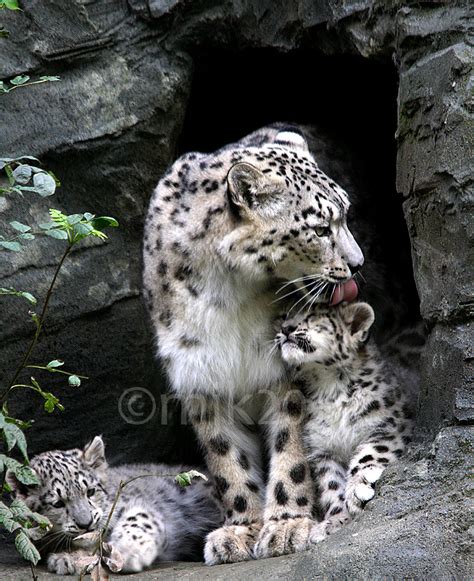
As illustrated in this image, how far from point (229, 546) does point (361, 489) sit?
79 centimetres

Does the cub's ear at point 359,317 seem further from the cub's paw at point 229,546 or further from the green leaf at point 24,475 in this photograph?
the green leaf at point 24,475

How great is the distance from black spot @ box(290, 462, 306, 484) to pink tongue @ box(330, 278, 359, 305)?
0.86 meters

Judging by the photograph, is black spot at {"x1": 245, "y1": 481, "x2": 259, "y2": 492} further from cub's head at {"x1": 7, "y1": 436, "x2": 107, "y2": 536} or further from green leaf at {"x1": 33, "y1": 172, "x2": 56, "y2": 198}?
green leaf at {"x1": 33, "y1": 172, "x2": 56, "y2": 198}

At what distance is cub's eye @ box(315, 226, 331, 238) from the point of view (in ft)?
16.7

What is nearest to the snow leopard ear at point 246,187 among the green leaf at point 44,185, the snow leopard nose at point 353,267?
the snow leopard nose at point 353,267

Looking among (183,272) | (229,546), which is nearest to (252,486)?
(229,546)

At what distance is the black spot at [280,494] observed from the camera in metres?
5.17

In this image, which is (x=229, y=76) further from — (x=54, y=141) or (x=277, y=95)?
(x=54, y=141)

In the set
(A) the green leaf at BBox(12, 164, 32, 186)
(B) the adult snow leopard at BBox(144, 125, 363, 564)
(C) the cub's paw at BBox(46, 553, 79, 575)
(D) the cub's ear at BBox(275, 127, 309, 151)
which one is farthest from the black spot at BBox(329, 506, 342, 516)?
(A) the green leaf at BBox(12, 164, 32, 186)

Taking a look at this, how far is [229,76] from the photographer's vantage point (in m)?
6.37

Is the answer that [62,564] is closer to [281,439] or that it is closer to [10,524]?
[10,524]

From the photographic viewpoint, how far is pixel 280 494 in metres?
5.20

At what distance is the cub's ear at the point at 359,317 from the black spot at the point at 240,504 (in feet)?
3.38

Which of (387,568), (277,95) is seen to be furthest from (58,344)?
(387,568)
